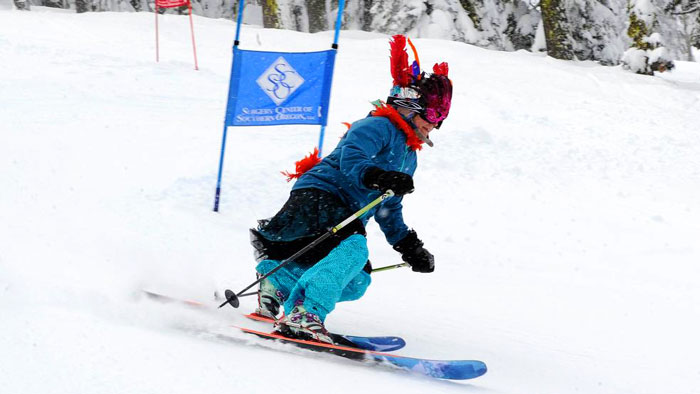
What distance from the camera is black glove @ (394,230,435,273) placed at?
4.27 meters

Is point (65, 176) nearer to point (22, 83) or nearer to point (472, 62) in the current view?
point (22, 83)

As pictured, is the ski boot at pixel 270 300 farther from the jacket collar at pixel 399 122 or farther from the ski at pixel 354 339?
the jacket collar at pixel 399 122

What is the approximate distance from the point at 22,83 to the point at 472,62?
838cm

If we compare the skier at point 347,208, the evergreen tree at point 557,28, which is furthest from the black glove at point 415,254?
the evergreen tree at point 557,28

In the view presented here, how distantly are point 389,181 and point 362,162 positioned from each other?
236 millimetres

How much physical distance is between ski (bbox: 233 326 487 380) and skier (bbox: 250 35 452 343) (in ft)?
0.32

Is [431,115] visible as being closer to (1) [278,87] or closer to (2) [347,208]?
(2) [347,208]

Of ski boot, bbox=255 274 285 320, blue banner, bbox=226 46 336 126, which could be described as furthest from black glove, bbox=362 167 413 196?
blue banner, bbox=226 46 336 126

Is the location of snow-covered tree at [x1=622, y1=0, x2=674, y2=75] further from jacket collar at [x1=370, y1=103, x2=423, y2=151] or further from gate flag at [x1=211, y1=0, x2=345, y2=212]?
jacket collar at [x1=370, y1=103, x2=423, y2=151]

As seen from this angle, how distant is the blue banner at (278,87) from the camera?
661cm

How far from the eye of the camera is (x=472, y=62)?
47.6 ft

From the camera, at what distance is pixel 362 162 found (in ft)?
12.2

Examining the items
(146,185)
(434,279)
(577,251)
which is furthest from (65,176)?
(577,251)

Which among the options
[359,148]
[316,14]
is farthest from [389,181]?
[316,14]
